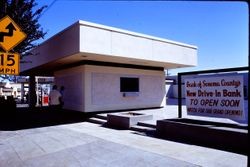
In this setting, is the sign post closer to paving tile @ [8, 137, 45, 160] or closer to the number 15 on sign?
the number 15 on sign

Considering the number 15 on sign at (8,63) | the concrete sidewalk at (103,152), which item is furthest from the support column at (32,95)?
the number 15 on sign at (8,63)

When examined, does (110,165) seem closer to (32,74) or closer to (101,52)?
(101,52)

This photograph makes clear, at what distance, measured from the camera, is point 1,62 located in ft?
20.7

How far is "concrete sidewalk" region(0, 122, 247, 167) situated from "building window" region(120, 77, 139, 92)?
692 cm

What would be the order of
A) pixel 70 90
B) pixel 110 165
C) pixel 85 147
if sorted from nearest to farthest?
pixel 110 165
pixel 85 147
pixel 70 90

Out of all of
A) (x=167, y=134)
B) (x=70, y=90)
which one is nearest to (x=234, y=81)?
(x=167, y=134)

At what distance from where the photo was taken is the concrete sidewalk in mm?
5914

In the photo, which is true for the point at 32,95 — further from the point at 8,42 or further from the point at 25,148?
the point at 8,42

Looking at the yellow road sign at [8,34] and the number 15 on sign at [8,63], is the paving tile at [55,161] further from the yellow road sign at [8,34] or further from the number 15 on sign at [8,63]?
the yellow road sign at [8,34]

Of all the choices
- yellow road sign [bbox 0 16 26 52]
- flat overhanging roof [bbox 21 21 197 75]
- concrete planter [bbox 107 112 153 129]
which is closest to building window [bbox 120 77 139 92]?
flat overhanging roof [bbox 21 21 197 75]

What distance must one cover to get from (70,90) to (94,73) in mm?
2406

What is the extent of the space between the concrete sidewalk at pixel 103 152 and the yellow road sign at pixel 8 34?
292cm

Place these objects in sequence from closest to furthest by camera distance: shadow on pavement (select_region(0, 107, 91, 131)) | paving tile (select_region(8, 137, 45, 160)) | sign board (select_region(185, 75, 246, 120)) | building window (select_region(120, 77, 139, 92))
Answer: paving tile (select_region(8, 137, 45, 160))
sign board (select_region(185, 75, 246, 120))
shadow on pavement (select_region(0, 107, 91, 131))
building window (select_region(120, 77, 139, 92))

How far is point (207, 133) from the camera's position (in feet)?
24.6
